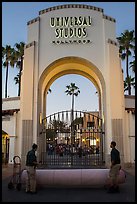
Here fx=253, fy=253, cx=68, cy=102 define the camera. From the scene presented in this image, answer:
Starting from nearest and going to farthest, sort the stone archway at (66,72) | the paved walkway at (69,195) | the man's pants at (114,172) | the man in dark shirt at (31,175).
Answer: the paved walkway at (69,195)
the man in dark shirt at (31,175)
the man's pants at (114,172)
the stone archway at (66,72)

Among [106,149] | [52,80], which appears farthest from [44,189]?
[52,80]

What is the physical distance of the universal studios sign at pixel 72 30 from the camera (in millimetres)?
15641

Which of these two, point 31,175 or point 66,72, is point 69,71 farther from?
point 31,175

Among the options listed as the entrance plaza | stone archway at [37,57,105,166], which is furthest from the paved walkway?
stone archway at [37,57,105,166]

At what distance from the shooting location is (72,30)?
51.3 ft

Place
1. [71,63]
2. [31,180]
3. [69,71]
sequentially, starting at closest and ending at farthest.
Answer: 1. [31,180]
2. [71,63]
3. [69,71]

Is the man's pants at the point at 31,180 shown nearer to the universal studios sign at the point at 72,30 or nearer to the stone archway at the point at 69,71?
the stone archway at the point at 69,71

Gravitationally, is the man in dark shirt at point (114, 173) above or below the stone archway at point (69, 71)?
below

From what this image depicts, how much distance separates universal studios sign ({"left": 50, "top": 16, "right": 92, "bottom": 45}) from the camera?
1564 cm

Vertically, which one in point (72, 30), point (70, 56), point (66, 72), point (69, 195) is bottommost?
point (69, 195)

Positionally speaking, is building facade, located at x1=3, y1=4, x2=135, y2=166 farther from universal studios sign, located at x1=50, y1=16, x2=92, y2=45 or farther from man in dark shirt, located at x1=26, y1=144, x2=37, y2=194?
man in dark shirt, located at x1=26, y1=144, x2=37, y2=194

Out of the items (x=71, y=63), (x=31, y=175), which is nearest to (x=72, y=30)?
Result: (x=71, y=63)

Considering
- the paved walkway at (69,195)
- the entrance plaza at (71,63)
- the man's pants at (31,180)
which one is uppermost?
the entrance plaza at (71,63)

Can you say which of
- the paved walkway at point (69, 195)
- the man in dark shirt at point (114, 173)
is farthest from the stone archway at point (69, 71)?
the paved walkway at point (69, 195)
